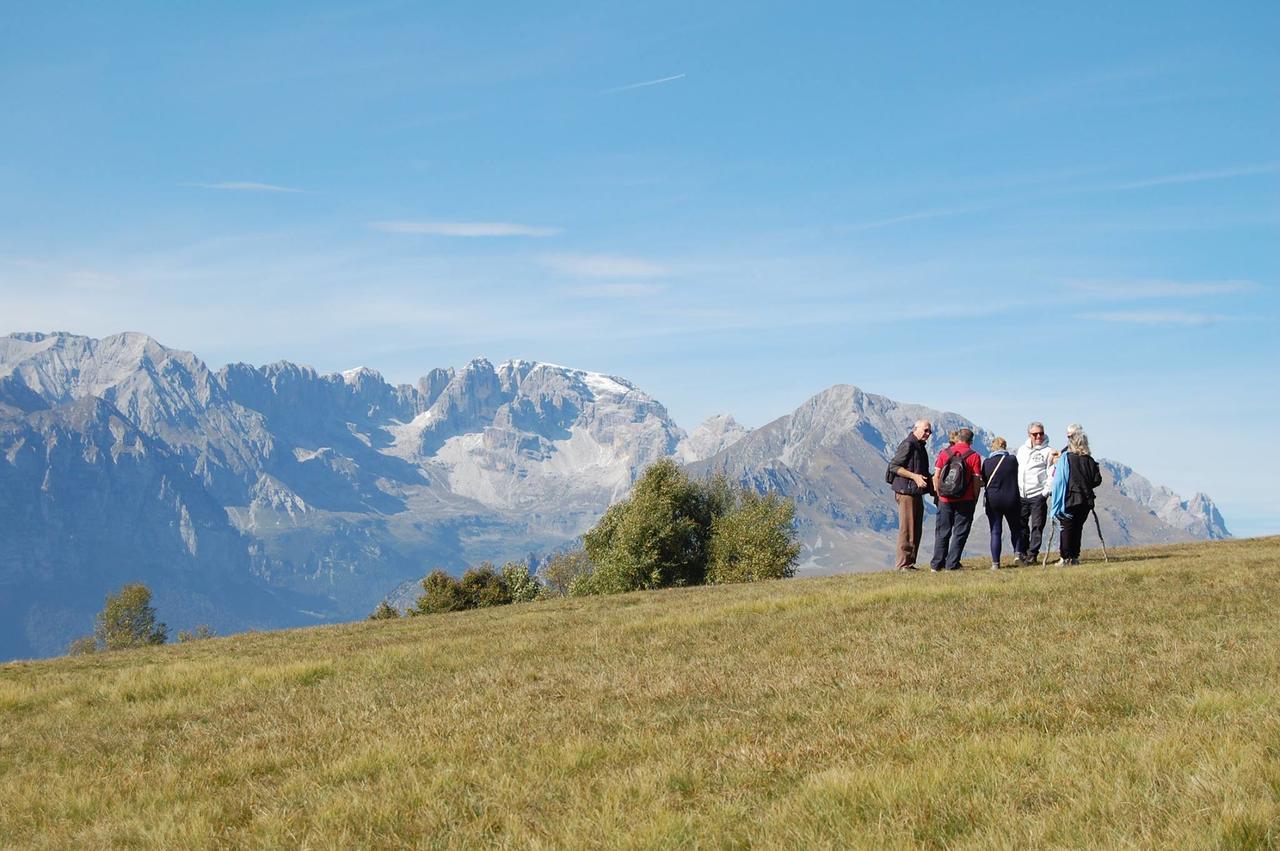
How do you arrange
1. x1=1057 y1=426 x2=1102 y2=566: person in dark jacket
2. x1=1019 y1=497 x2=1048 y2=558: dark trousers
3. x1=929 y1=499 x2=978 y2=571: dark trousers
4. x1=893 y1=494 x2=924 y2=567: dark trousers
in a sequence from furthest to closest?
x1=893 y1=494 x2=924 y2=567: dark trousers, x1=1019 y1=497 x2=1048 y2=558: dark trousers, x1=929 y1=499 x2=978 y2=571: dark trousers, x1=1057 y1=426 x2=1102 y2=566: person in dark jacket

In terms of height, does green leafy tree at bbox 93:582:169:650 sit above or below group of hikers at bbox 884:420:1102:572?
below

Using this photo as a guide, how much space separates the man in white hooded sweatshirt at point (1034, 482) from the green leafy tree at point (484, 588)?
89.3 metres

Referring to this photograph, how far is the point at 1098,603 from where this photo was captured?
15805 mm

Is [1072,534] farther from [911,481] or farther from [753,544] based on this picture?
[753,544]

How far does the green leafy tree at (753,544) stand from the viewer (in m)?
88.4

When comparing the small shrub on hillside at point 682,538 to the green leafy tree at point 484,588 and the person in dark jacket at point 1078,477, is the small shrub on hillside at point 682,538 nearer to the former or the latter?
the green leafy tree at point 484,588

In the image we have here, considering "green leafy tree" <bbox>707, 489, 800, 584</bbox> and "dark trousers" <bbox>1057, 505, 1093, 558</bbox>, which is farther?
"green leafy tree" <bbox>707, 489, 800, 584</bbox>

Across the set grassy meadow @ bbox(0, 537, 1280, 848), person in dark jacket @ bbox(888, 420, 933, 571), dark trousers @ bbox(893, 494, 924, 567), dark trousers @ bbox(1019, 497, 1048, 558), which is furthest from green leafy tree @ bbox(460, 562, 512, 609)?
grassy meadow @ bbox(0, 537, 1280, 848)

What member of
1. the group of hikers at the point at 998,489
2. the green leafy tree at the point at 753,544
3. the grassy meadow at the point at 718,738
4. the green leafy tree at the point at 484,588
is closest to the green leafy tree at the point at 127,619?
the green leafy tree at the point at 484,588

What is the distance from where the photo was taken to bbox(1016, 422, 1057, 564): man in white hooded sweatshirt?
2622 centimetres

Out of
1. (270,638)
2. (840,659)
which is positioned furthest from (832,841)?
(270,638)

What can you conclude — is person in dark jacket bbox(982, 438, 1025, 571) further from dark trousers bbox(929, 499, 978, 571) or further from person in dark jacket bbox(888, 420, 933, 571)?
person in dark jacket bbox(888, 420, 933, 571)

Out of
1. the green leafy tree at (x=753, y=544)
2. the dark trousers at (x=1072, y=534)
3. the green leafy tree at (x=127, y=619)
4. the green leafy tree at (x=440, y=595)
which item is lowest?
the green leafy tree at (x=127, y=619)

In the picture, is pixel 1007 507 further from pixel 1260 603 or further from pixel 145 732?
pixel 145 732
